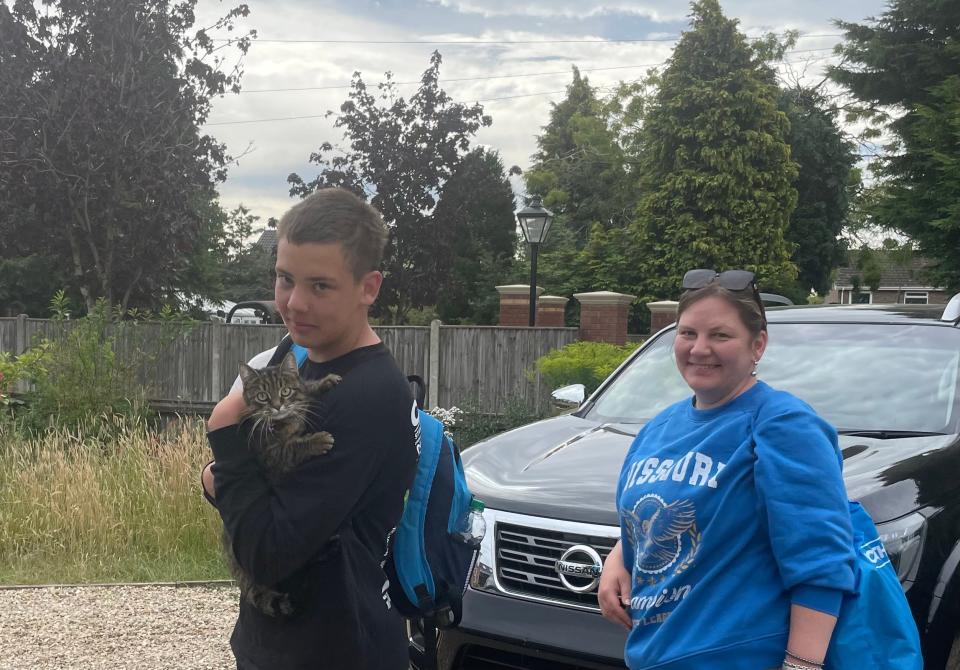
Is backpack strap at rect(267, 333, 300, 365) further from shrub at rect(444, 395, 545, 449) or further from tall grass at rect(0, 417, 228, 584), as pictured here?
shrub at rect(444, 395, 545, 449)

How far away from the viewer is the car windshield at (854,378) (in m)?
3.87

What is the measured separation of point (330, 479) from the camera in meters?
1.74

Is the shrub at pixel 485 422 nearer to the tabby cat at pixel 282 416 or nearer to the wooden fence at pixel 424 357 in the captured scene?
the wooden fence at pixel 424 357

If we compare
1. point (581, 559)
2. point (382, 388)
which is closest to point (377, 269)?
point (382, 388)

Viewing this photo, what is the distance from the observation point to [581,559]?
10.7 ft

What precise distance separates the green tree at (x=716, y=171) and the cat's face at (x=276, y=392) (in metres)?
31.0

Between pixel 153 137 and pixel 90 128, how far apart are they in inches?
56.7

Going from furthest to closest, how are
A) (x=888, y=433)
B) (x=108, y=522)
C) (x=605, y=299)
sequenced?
(x=605, y=299), (x=108, y=522), (x=888, y=433)

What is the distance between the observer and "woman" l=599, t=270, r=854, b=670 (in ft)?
6.14

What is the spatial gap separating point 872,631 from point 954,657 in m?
1.54

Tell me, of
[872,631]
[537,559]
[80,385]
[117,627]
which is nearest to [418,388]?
[872,631]

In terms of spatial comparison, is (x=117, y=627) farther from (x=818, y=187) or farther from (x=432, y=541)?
(x=818, y=187)

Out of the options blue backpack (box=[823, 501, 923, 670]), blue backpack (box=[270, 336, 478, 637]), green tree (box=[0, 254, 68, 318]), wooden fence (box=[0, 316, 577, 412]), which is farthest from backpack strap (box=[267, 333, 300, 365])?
green tree (box=[0, 254, 68, 318])

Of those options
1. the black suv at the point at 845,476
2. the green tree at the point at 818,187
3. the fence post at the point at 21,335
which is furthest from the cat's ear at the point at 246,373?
the green tree at the point at 818,187
